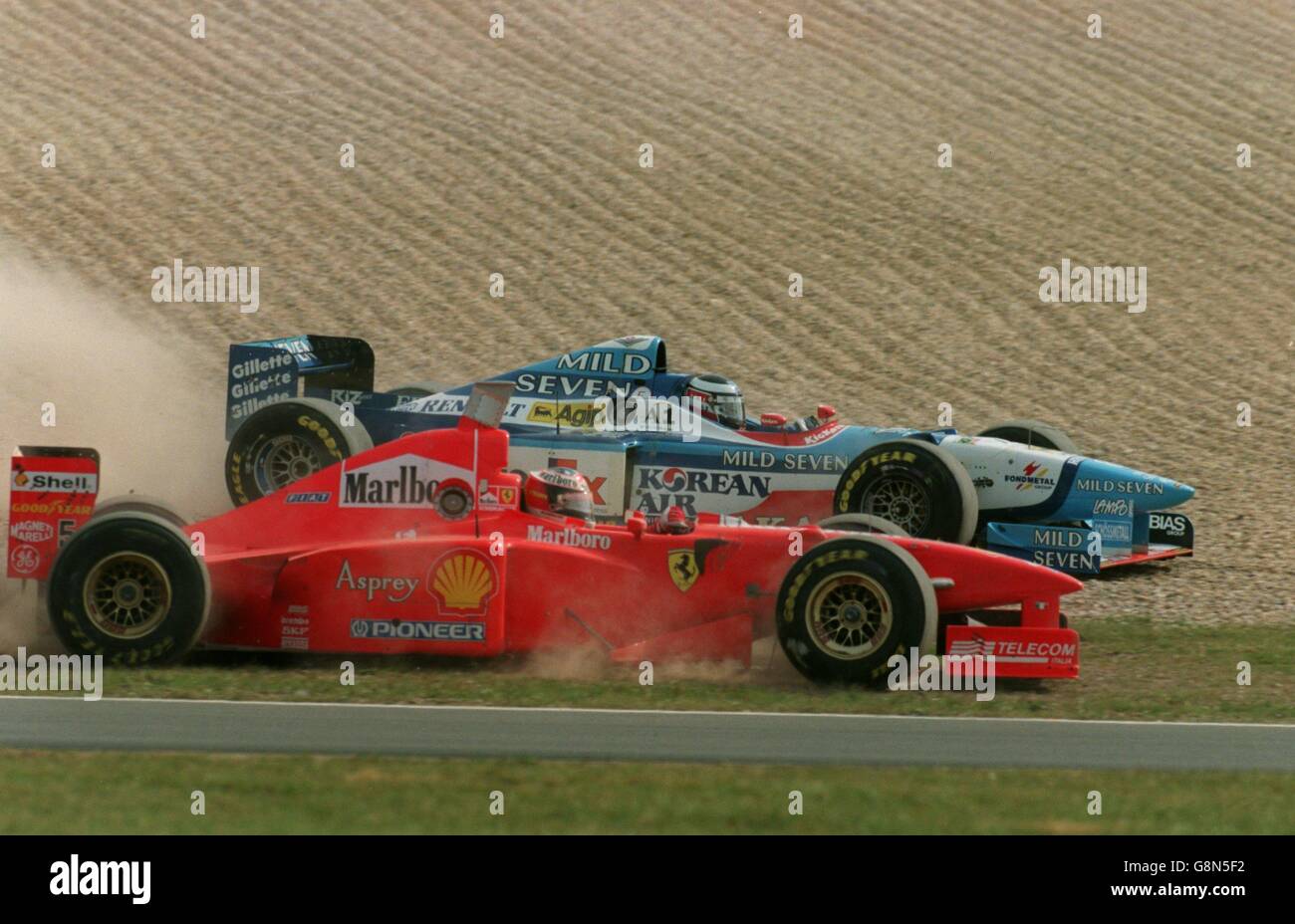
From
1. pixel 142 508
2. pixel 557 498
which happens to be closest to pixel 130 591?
pixel 142 508

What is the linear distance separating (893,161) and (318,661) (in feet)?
66.8

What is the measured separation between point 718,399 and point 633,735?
743 cm

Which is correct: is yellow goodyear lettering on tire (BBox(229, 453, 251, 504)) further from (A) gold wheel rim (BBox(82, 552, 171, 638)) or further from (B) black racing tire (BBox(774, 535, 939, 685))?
(B) black racing tire (BBox(774, 535, 939, 685))

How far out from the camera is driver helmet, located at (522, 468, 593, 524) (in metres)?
12.1

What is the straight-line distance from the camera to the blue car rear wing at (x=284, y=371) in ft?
55.9

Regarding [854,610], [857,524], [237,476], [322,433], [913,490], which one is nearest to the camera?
[854,610]

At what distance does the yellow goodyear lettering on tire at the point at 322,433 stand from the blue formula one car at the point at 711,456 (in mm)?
13

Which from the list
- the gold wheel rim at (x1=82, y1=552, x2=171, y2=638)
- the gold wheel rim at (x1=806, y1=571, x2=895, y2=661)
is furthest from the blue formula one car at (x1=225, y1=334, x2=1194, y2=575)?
the gold wheel rim at (x1=82, y1=552, x2=171, y2=638)

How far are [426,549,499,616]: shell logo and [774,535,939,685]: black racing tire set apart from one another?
1.98 m

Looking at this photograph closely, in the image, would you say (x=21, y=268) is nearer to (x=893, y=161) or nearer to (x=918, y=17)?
(x=893, y=161)

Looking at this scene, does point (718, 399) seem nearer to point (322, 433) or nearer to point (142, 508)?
point (322, 433)

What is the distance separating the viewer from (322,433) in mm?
Answer: 15758

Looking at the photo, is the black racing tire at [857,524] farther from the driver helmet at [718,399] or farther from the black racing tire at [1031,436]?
the black racing tire at [1031,436]
